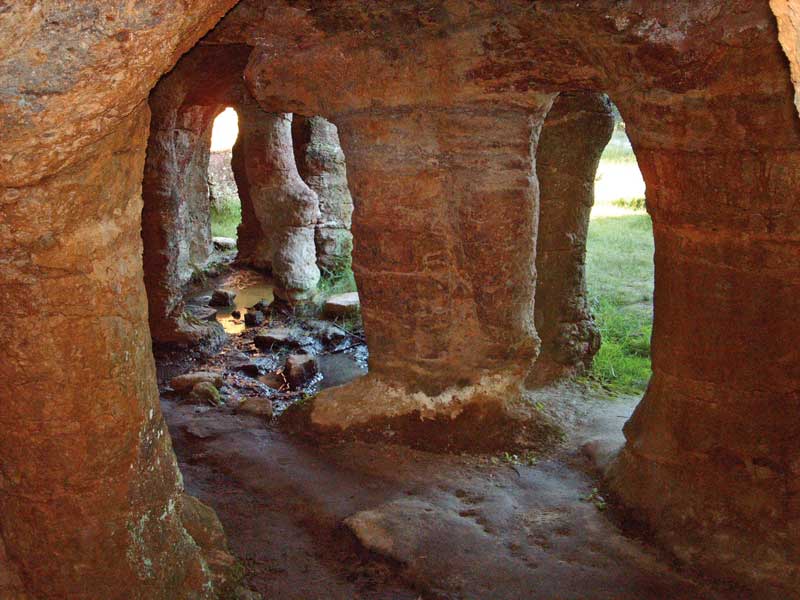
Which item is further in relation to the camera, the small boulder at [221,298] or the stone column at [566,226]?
the small boulder at [221,298]

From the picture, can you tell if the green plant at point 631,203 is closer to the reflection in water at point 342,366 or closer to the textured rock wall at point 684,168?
the reflection in water at point 342,366

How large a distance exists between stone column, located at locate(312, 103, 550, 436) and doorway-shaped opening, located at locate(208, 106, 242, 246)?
866cm

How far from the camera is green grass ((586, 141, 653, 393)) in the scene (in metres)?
6.40

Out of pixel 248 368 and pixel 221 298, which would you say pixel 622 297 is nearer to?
pixel 248 368

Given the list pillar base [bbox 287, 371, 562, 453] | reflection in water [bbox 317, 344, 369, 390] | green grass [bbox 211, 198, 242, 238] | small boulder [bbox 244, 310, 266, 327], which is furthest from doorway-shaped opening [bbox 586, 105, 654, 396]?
green grass [bbox 211, 198, 242, 238]

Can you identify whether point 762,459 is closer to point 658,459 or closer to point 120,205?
point 658,459

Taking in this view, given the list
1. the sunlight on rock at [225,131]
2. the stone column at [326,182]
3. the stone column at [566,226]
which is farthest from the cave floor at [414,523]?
the sunlight on rock at [225,131]

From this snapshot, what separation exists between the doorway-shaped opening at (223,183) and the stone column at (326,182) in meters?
3.80

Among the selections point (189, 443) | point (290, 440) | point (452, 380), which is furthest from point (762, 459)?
point (189, 443)

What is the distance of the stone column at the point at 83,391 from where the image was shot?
2.39 m

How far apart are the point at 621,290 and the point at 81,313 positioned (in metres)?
7.43

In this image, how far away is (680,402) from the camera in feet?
12.3

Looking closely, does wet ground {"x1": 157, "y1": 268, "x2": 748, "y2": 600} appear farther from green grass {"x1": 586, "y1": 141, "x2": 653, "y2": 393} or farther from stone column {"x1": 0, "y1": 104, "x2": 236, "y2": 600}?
green grass {"x1": 586, "y1": 141, "x2": 653, "y2": 393}

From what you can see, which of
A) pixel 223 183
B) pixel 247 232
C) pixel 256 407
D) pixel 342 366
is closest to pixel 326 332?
pixel 342 366
